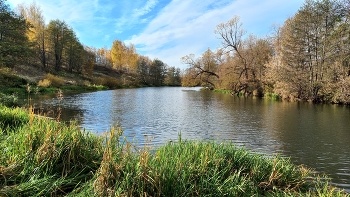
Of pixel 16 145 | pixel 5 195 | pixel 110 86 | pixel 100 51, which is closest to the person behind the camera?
pixel 5 195

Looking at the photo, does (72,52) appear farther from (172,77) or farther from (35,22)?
(172,77)

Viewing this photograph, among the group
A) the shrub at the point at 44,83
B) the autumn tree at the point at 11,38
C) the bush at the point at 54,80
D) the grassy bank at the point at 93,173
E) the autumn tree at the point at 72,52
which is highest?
the autumn tree at the point at 72,52

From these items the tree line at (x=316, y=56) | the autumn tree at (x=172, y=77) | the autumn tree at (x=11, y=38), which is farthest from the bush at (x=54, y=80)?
the autumn tree at (x=172, y=77)

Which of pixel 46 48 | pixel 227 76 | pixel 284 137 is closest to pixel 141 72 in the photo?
pixel 46 48

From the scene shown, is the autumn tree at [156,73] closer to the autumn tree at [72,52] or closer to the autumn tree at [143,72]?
the autumn tree at [143,72]

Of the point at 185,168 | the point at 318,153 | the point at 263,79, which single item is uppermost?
the point at 263,79

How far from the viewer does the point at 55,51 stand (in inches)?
2109

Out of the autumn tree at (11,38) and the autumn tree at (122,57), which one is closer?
the autumn tree at (11,38)

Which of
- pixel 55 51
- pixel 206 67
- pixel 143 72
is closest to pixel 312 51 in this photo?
pixel 206 67

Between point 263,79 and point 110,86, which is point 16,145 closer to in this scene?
point 263,79

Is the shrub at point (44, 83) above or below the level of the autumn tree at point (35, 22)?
below

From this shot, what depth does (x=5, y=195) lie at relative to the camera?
288cm

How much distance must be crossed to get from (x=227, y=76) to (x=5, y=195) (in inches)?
1660

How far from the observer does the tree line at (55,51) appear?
78.5 feet
